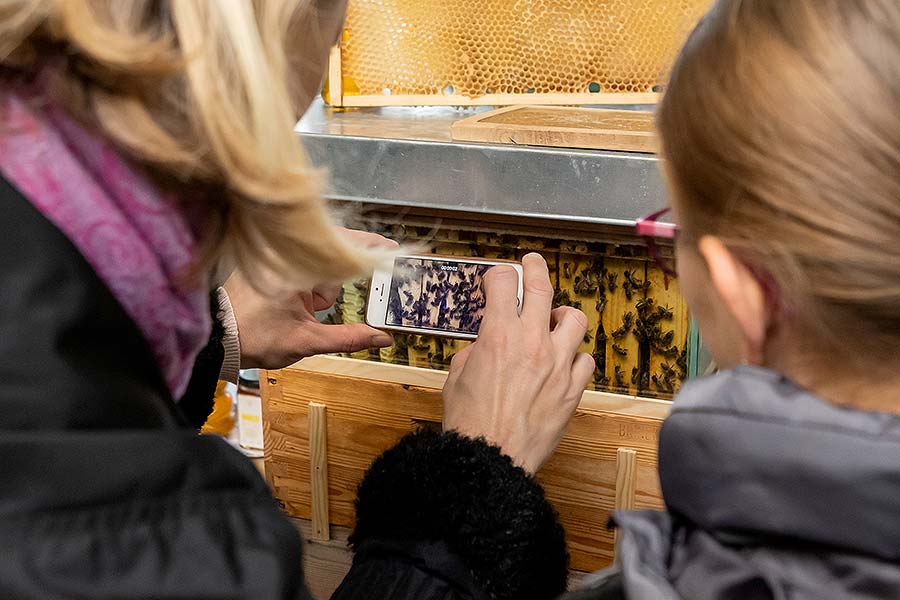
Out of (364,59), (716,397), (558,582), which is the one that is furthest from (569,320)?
(364,59)

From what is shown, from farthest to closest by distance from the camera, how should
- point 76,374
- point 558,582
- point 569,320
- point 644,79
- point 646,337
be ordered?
point 644,79, point 646,337, point 569,320, point 558,582, point 76,374

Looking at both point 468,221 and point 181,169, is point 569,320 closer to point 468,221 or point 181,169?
point 468,221

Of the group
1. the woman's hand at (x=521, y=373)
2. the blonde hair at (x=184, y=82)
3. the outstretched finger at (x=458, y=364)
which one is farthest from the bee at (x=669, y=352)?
the blonde hair at (x=184, y=82)

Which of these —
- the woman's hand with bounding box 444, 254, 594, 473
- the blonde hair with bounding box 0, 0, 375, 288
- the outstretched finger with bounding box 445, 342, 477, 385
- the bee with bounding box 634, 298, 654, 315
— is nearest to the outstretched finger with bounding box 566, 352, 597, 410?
the woman's hand with bounding box 444, 254, 594, 473

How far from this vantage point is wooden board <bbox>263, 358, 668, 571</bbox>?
1.06 metres

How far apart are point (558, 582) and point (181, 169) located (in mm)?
489

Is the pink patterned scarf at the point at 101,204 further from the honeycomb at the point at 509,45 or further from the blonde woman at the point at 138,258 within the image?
the honeycomb at the point at 509,45

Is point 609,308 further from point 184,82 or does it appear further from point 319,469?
point 184,82

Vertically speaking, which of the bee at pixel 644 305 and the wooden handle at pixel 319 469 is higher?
the bee at pixel 644 305

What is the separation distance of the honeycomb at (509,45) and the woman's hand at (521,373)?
53 centimetres

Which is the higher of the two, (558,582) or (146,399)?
(146,399)

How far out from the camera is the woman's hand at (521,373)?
912mm

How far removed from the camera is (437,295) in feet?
3.67

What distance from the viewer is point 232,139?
52 centimetres
